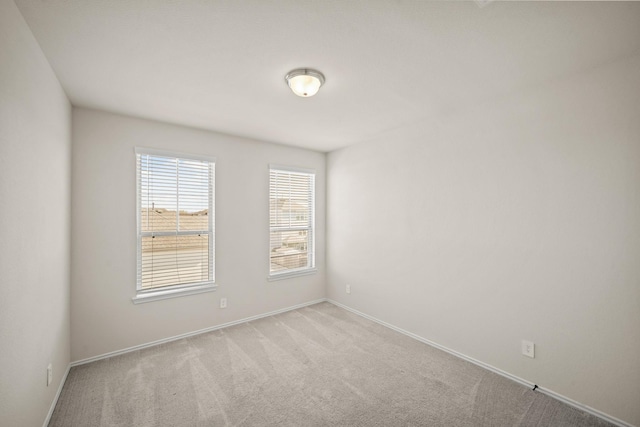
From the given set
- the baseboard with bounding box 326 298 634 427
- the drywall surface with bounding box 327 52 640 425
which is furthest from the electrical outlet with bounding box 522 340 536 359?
the baseboard with bounding box 326 298 634 427

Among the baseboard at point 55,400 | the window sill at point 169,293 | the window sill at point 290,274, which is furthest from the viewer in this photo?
the window sill at point 290,274

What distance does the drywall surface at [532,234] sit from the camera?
1.90m

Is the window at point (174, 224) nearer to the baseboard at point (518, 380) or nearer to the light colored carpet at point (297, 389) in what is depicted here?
the light colored carpet at point (297, 389)

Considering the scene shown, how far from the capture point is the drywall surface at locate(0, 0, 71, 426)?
1.34 metres

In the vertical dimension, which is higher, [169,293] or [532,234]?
[532,234]

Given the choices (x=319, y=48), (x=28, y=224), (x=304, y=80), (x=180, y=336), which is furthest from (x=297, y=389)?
(x=319, y=48)

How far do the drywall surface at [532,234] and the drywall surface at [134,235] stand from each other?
1.81 m

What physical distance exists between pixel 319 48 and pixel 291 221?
280 cm

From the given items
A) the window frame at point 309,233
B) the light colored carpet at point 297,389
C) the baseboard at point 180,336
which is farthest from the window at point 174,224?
the window frame at point 309,233

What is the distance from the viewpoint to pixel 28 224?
1.62 m

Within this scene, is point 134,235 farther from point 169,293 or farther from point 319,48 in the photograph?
point 319,48

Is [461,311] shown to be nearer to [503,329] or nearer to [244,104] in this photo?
[503,329]

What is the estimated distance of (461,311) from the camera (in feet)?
9.17

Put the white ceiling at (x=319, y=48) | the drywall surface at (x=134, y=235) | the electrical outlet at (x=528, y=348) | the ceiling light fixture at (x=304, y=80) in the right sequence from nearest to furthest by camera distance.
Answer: the white ceiling at (x=319, y=48) < the ceiling light fixture at (x=304, y=80) < the electrical outlet at (x=528, y=348) < the drywall surface at (x=134, y=235)
